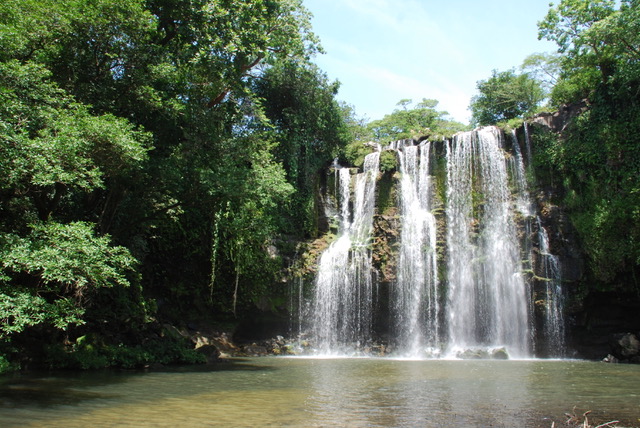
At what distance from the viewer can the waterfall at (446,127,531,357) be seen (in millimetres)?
18734

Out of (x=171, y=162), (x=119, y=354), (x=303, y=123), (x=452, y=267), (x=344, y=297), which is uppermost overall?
(x=303, y=123)

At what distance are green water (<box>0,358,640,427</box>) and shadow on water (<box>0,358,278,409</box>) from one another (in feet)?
0.06

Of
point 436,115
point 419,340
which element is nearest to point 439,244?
point 419,340

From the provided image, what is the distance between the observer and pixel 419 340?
63.1 feet

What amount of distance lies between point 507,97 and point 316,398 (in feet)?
99.0

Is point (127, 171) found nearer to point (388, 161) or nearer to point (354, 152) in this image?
point (388, 161)

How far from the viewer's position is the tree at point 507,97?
3278cm

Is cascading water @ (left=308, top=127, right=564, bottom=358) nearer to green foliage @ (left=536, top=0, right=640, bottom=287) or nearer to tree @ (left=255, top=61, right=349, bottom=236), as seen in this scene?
green foliage @ (left=536, top=0, right=640, bottom=287)

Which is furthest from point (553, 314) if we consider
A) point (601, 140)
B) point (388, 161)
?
point (388, 161)

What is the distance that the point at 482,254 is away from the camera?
66.0 feet

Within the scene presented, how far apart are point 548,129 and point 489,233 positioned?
5.74 m

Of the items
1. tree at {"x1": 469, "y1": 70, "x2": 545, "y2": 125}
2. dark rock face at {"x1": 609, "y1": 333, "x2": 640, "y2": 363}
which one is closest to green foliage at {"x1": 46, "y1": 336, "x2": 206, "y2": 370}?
dark rock face at {"x1": 609, "y1": 333, "x2": 640, "y2": 363}

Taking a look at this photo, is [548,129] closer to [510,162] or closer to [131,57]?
[510,162]

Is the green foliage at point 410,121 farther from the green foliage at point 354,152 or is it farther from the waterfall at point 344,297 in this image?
the waterfall at point 344,297
